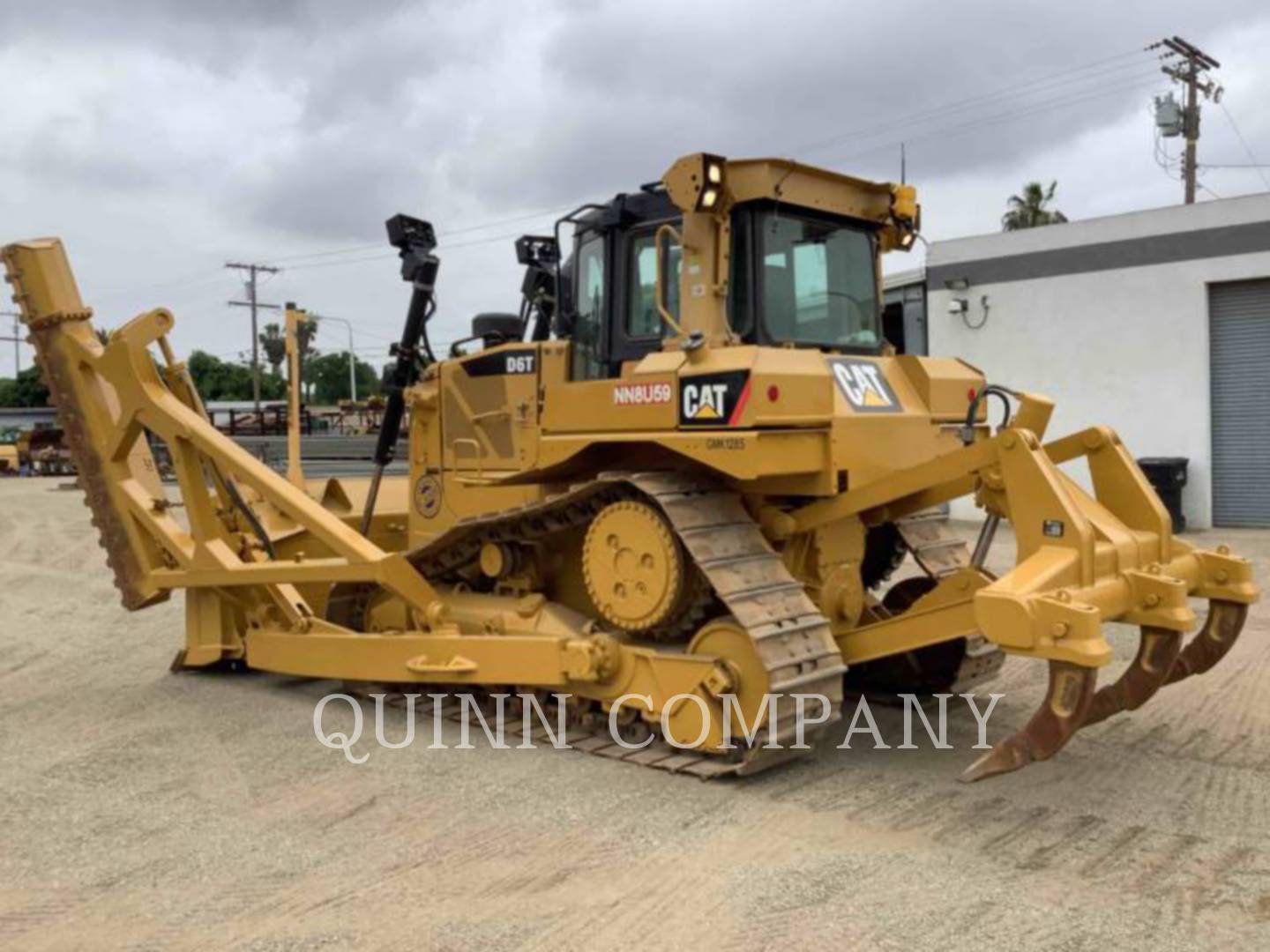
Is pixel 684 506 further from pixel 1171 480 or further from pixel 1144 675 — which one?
pixel 1171 480

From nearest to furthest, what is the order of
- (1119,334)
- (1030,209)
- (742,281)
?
(742,281) → (1119,334) → (1030,209)

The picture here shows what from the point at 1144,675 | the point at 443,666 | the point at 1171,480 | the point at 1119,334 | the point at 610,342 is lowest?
the point at 443,666

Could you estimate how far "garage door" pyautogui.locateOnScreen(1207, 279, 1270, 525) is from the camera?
48.3ft

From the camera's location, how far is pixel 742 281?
5.48 meters

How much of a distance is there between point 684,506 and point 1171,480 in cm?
1170

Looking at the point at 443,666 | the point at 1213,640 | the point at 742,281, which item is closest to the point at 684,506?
the point at 742,281

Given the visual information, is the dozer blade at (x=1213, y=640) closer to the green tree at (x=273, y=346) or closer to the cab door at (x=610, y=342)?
the cab door at (x=610, y=342)

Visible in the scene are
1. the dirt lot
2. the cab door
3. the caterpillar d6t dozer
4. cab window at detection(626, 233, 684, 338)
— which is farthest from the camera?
cab window at detection(626, 233, 684, 338)

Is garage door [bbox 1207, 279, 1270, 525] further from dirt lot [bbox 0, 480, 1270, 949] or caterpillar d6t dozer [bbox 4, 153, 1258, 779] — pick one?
caterpillar d6t dozer [bbox 4, 153, 1258, 779]

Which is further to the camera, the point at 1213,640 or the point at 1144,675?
the point at 1213,640

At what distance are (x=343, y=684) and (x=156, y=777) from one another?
5.63 ft

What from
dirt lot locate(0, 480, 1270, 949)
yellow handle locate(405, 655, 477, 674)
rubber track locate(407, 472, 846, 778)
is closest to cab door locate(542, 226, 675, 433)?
rubber track locate(407, 472, 846, 778)

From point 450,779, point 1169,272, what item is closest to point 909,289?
point 1169,272

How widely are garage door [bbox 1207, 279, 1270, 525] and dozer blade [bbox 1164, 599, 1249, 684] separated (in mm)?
11069
